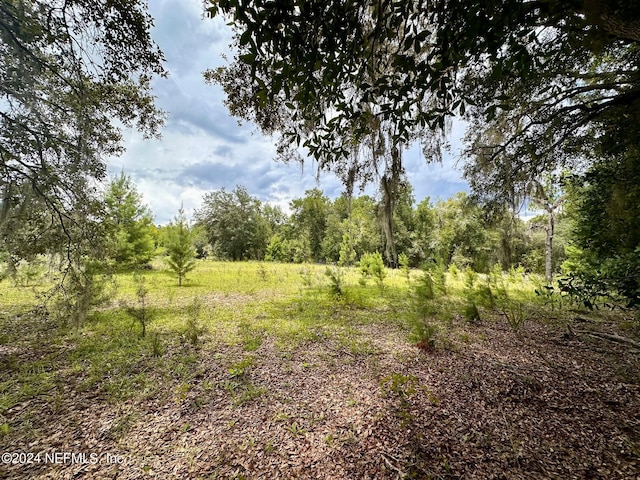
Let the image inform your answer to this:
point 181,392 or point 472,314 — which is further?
point 472,314

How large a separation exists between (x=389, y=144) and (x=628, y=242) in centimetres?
376

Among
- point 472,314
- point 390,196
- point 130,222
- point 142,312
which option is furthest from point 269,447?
point 130,222

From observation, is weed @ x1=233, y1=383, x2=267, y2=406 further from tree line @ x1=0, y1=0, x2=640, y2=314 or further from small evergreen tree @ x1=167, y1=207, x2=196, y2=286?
small evergreen tree @ x1=167, y1=207, x2=196, y2=286

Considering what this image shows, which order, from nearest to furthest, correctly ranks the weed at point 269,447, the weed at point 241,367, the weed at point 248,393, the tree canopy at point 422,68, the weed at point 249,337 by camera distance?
the tree canopy at point 422,68, the weed at point 269,447, the weed at point 248,393, the weed at point 241,367, the weed at point 249,337

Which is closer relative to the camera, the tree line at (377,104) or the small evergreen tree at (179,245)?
the tree line at (377,104)

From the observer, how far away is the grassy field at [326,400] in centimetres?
170

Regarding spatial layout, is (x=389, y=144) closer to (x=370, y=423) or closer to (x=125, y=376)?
(x=370, y=423)

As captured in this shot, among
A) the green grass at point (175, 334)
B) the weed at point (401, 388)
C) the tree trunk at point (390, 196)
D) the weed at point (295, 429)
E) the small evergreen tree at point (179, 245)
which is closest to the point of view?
the weed at point (295, 429)

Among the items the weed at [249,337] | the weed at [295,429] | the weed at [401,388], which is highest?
the weed at [401,388]

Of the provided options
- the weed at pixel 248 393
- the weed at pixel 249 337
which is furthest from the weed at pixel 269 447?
the weed at pixel 249 337

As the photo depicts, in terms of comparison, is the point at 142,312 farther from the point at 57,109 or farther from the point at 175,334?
→ the point at 57,109

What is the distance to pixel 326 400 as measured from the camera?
2.42 meters

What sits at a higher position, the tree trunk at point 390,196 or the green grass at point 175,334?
the tree trunk at point 390,196

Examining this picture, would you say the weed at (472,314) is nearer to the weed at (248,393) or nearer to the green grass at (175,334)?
the green grass at (175,334)
